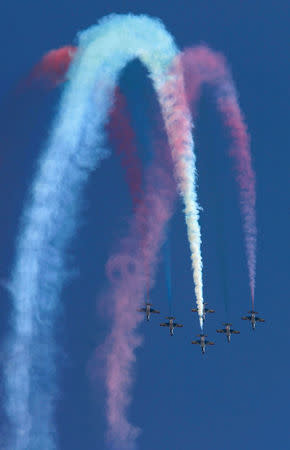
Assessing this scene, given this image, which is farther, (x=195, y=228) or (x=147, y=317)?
(x=147, y=317)

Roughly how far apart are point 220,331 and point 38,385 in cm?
1562

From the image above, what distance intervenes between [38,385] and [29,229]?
32.3 ft

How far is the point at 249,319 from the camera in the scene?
3132 inches

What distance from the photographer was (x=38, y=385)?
70375 mm

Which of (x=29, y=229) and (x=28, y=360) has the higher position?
(x=29, y=229)

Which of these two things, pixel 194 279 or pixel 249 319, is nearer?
pixel 194 279

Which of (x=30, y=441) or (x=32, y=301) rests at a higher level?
(x=32, y=301)

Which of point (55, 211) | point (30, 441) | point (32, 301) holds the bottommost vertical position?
point (30, 441)

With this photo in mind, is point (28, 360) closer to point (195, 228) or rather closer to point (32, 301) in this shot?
point (32, 301)

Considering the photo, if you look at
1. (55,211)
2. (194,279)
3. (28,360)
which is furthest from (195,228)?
(28,360)

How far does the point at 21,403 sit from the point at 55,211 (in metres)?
11.8

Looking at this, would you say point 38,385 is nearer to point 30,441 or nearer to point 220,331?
point 30,441

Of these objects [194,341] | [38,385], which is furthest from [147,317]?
[38,385]

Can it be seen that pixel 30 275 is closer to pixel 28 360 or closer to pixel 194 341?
pixel 28 360
